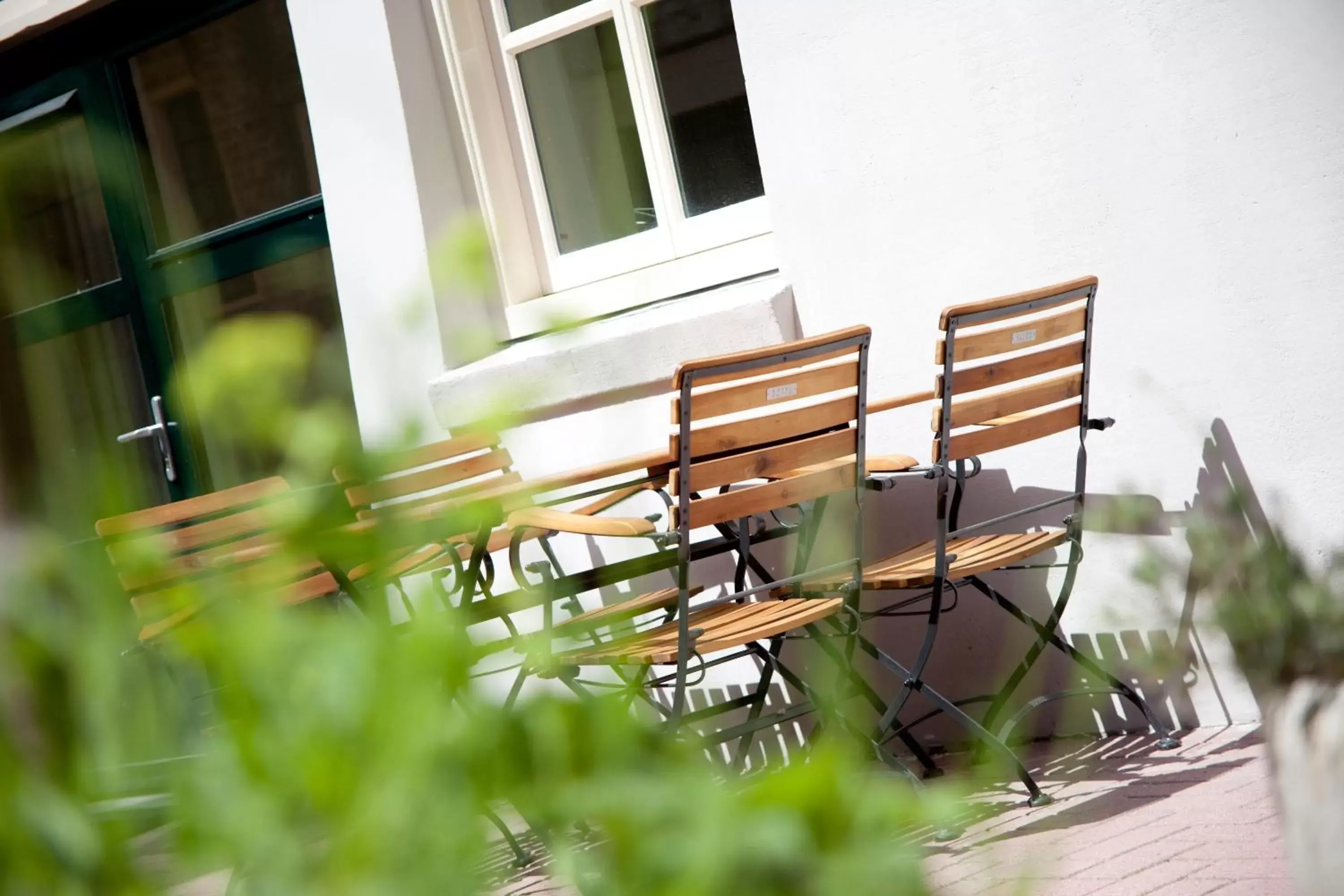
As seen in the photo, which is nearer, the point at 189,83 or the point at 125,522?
the point at 125,522

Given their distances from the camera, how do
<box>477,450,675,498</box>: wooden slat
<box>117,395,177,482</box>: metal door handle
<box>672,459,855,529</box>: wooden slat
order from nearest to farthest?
1. <box>477,450,675,498</box>: wooden slat
2. <box>672,459,855,529</box>: wooden slat
3. <box>117,395,177,482</box>: metal door handle

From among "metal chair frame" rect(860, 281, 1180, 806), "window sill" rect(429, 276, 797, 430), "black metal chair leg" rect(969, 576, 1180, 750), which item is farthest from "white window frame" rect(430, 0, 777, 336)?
"black metal chair leg" rect(969, 576, 1180, 750)

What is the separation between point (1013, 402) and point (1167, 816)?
1.00m

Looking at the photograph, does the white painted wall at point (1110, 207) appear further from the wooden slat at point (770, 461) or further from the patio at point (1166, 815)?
the wooden slat at point (770, 461)

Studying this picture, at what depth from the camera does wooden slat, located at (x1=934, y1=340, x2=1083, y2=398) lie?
328 centimetres

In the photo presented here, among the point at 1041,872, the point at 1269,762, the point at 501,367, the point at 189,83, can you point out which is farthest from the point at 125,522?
the point at 189,83

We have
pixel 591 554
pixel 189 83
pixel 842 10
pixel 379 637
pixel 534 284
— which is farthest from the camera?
pixel 189 83

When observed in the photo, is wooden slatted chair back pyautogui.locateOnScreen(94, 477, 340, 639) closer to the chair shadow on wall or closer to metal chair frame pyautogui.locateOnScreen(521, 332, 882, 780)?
metal chair frame pyautogui.locateOnScreen(521, 332, 882, 780)

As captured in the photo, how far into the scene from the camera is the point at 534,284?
5.03 metres

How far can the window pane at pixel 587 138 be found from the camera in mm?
4805

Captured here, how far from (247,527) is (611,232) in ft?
14.6

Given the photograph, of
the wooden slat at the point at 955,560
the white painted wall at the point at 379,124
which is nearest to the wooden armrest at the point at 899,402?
the wooden slat at the point at 955,560

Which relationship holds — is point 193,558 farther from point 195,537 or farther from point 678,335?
point 678,335

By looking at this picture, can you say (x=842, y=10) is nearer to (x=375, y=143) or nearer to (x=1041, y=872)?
(x=375, y=143)
